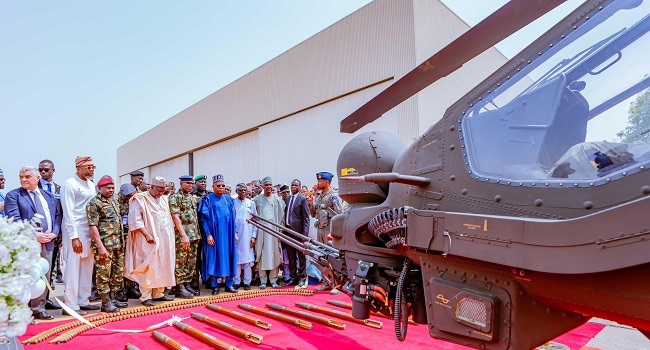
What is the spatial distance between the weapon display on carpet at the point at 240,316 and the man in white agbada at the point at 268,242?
218 cm

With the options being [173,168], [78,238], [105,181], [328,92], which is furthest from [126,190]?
[173,168]

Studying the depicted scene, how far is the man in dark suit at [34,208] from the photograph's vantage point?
5.11m

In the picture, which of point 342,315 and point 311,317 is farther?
point 342,315

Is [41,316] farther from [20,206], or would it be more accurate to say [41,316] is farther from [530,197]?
[530,197]

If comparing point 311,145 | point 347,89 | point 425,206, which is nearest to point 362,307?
point 425,206

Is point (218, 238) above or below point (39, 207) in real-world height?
below

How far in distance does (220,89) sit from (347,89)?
1027 centimetres

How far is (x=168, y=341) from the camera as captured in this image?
12.9 feet

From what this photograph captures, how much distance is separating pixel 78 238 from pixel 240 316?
252 cm

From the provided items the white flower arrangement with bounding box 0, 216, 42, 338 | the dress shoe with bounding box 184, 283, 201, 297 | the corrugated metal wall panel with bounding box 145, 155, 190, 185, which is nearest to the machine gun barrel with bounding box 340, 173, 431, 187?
the white flower arrangement with bounding box 0, 216, 42, 338

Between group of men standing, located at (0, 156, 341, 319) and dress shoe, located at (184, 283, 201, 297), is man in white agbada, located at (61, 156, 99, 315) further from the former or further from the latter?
dress shoe, located at (184, 283, 201, 297)

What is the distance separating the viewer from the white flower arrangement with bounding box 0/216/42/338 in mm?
1792

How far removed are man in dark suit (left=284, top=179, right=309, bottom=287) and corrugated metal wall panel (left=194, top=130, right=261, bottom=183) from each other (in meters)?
9.59

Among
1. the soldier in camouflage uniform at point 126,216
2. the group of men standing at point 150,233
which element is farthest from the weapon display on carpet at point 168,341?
the soldier in camouflage uniform at point 126,216
